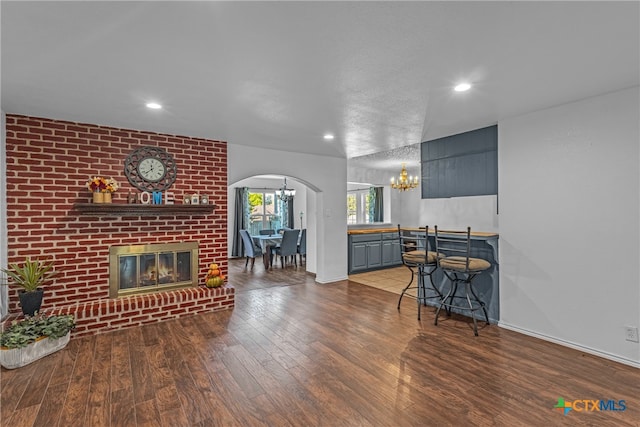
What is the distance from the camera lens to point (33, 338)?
8.87ft

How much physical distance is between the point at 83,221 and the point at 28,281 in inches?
30.5

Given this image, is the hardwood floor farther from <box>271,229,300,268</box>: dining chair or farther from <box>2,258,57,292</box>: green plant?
<box>271,229,300,268</box>: dining chair

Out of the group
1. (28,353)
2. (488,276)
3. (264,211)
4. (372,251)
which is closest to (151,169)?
(28,353)

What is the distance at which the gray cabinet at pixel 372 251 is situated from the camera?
634cm

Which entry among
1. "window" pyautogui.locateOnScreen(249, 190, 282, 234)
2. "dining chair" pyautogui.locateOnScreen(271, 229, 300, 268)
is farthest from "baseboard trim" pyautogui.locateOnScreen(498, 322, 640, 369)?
"window" pyautogui.locateOnScreen(249, 190, 282, 234)

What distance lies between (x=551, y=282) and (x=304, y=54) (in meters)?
3.15

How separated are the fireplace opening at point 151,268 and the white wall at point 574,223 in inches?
155

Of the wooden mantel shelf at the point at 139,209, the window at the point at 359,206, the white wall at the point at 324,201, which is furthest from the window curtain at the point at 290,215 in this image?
the wooden mantel shelf at the point at 139,209

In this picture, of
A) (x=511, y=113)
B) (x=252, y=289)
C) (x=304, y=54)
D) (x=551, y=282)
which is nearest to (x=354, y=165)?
(x=252, y=289)

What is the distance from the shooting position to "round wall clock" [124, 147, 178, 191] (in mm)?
3840

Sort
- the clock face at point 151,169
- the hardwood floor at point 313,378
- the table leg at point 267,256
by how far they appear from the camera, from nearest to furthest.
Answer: the hardwood floor at point 313,378 → the clock face at point 151,169 → the table leg at point 267,256

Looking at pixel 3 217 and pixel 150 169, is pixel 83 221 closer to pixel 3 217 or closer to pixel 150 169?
pixel 3 217

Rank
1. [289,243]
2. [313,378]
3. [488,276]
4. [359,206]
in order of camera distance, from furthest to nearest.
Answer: [359,206] < [289,243] < [488,276] < [313,378]

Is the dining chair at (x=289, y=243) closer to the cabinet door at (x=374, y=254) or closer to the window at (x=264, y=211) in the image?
the cabinet door at (x=374, y=254)
